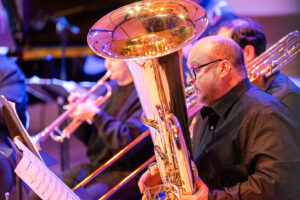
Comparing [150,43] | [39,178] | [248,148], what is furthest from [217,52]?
[39,178]

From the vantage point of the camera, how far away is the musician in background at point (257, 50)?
2.28 m

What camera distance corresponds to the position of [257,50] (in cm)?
262

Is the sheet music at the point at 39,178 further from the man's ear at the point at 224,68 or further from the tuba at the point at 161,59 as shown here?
the man's ear at the point at 224,68

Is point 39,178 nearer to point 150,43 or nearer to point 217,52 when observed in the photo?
point 150,43

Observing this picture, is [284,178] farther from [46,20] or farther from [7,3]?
[46,20]

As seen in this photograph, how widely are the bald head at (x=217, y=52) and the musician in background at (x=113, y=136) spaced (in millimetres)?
989

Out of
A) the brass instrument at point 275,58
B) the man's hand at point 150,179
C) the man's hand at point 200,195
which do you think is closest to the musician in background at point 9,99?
the man's hand at point 150,179

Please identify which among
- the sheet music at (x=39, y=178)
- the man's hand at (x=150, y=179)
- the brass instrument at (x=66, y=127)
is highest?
the sheet music at (x=39, y=178)

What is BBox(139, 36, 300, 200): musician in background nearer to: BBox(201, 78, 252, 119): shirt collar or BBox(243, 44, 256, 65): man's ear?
BBox(201, 78, 252, 119): shirt collar

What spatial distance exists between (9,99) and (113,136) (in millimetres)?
804

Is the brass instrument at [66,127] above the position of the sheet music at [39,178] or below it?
below

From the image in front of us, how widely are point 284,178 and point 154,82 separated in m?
0.70

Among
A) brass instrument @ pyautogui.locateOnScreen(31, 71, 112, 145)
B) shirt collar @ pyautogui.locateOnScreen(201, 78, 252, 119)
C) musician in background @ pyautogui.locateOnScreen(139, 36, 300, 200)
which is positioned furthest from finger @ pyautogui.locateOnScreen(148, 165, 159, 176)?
brass instrument @ pyautogui.locateOnScreen(31, 71, 112, 145)

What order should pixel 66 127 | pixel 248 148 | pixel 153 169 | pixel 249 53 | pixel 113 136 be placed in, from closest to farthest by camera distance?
pixel 248 148
pixel 153 169
pixel 249 53
pixel 113 136
pixel 66 127
